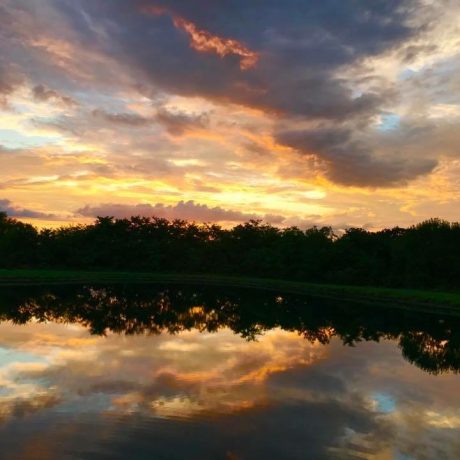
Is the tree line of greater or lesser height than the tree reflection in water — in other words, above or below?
above

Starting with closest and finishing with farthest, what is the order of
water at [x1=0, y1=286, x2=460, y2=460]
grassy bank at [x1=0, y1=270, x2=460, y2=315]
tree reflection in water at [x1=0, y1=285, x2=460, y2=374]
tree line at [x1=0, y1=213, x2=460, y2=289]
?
water at [x1=0, y1=286, x2=460, y2=460], tree reflection in water at [x1=0, y1=285, x2=460, y2=374], grassy bank at [x1=0, y1=270, x2=460, y2=315], tree line at [x1=0, y1=213, x2=460, y2=289]

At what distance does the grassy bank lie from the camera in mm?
40719

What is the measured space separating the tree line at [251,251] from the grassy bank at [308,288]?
6886mm

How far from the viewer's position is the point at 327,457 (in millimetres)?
9695

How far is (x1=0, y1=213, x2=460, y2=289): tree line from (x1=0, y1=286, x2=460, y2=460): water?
85.9 feet

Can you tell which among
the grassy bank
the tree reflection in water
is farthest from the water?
the grassy bank

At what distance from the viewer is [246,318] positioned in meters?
33.0

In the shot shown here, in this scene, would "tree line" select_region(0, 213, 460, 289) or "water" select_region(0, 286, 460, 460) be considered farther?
"tree line" select_region(0, 213, 460, 289)

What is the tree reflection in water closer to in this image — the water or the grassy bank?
the water

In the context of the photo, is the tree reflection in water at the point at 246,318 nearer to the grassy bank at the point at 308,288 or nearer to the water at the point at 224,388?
the water at the point at 224,388

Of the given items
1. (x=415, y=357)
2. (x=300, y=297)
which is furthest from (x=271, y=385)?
(x=300, y=297)

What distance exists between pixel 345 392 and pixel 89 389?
7.28m

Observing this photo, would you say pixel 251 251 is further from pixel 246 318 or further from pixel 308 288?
pixel 246 318

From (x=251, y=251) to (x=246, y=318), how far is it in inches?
2028
